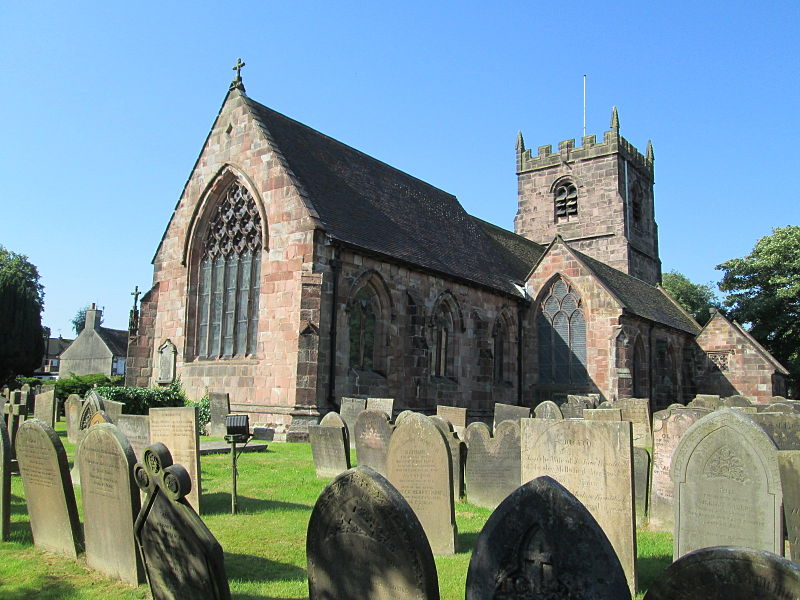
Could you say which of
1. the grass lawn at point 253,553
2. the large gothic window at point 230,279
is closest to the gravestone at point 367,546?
the grass lawn at point 253,553

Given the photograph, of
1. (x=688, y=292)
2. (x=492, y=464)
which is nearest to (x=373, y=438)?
(x=492, y=464)

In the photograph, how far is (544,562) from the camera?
357cm

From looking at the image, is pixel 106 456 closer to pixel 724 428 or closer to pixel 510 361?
pixel 724 428

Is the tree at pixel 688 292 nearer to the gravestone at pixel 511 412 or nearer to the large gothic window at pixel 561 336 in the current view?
the large gothic window at pixel 561 336

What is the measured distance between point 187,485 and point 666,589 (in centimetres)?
336

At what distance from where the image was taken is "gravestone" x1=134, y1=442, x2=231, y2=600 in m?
4.60

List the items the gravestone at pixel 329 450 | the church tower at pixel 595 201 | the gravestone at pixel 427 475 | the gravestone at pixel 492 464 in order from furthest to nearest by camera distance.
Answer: the church tower at pixel 595 201, the gravestone at pixel 329 450, the gravestone at pixel 492 464, the gravestone at pixel 427 475

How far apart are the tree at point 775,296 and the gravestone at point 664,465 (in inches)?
1458

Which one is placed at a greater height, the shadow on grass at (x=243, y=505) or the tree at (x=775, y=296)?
the tree at (x=775, y=296)

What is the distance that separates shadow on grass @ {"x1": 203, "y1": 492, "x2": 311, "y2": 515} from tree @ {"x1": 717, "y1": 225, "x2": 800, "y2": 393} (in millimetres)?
39745

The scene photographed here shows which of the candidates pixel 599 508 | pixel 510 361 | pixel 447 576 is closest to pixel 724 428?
pixel 599 508

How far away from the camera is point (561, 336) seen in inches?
1061

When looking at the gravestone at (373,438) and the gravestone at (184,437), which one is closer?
the gravestone at (184,437)

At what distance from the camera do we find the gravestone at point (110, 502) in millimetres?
5848
